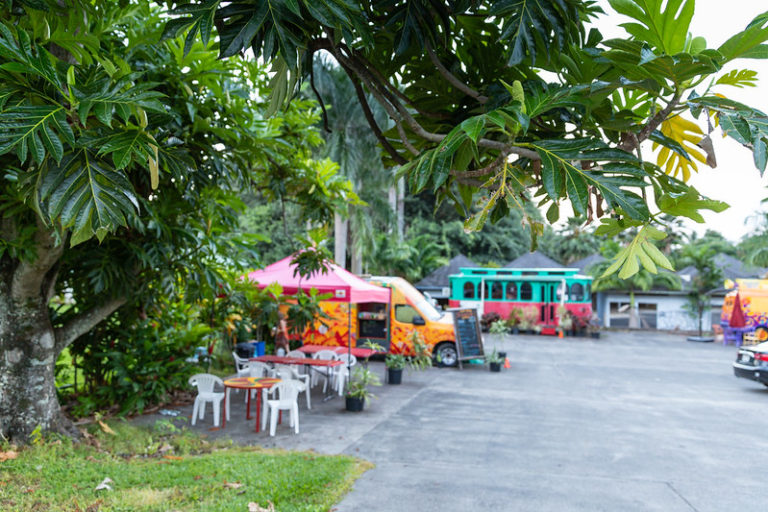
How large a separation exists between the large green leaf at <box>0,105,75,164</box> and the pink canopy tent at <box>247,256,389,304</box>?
7.23m

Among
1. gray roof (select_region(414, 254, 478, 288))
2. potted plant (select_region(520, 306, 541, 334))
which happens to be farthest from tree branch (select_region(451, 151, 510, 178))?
gray roof (select_region(414, 254, 478, 288))

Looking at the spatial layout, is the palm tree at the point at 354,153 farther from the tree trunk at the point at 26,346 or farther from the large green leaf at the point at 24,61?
the large green leaf at the point at 24,61

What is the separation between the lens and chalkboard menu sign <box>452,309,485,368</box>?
12922mm

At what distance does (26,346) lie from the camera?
5.46 meters

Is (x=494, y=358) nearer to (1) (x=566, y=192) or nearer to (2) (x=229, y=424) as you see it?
(2) (x=229, y=424)

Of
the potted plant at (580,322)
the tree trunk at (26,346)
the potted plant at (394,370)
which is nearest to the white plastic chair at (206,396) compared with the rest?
the tree trunk at (26,346)

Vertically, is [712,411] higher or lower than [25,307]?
lower

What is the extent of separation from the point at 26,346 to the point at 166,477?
2146 mm

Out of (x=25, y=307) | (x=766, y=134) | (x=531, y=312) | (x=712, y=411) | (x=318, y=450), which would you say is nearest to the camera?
(x=766, y=134)

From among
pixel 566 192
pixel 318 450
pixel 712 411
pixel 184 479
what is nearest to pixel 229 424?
pixel 318 450

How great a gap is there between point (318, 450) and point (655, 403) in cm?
653

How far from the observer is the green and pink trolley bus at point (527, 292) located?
21.7 metres

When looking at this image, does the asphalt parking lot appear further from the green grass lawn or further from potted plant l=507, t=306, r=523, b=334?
potted plant l=507, t=306, r=523, b=334

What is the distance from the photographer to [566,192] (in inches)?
66.2
